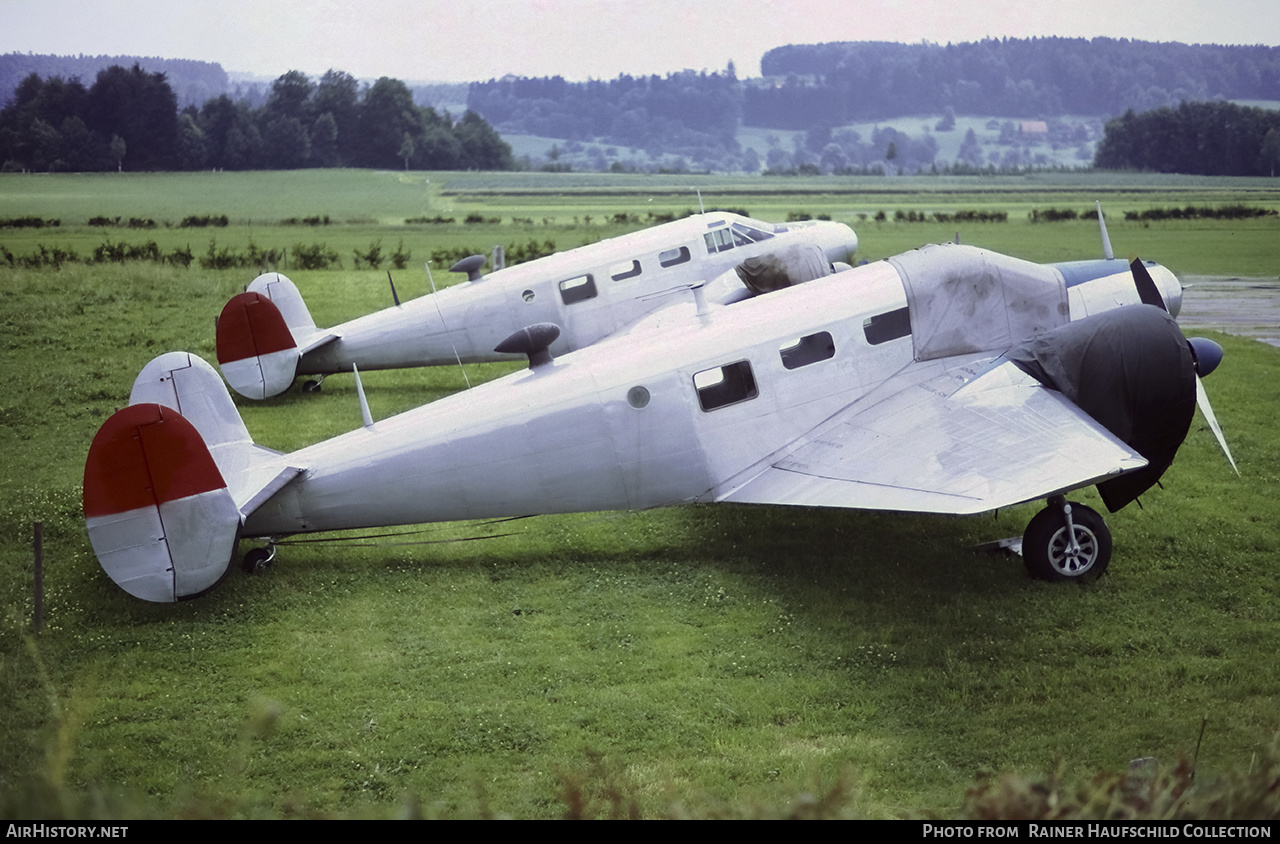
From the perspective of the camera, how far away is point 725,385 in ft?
36.9

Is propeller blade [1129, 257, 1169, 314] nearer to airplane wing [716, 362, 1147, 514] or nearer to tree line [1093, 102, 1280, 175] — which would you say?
airplane wing [716, 362, 1147, 514]

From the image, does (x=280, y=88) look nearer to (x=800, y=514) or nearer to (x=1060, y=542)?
(x=800, y=514)

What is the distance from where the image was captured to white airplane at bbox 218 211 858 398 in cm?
1855

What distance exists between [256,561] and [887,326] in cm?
780

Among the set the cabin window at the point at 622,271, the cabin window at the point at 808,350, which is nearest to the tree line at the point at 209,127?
the cabin window at the point at 622,271

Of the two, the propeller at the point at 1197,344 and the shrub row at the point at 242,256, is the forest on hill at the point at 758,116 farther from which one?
the propeller at the point at 1197,344

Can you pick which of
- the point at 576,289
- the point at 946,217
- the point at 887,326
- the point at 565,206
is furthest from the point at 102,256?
the point at 565,206

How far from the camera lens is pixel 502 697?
8531 mm

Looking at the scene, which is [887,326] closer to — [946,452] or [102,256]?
[946,452]

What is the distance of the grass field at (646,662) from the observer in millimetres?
7234

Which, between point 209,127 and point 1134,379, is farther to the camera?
point 209,127

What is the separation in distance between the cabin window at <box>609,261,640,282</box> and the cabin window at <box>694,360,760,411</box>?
26.9ft

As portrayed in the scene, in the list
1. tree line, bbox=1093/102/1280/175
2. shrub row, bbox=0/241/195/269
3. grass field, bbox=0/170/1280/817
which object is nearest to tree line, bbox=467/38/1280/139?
tree line, bbox=1093/102/1280/175

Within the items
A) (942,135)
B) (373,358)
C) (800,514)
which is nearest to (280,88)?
(373,358)
